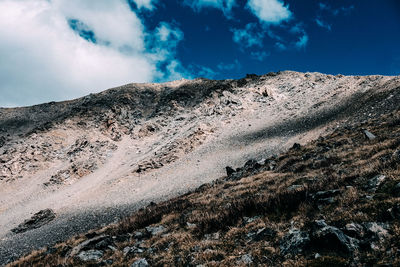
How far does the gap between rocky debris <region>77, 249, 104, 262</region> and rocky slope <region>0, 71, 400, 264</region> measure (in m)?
8.75

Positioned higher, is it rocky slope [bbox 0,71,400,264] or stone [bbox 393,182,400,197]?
rocky slope [bbox 0,71,400,264]

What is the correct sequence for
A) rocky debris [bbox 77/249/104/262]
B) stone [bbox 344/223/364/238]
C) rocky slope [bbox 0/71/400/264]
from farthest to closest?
rocky slope [bbox 0/71/400/264] < rocky debris [bbox 77/249/104/262] < stone [bbox 344/223/364/238]

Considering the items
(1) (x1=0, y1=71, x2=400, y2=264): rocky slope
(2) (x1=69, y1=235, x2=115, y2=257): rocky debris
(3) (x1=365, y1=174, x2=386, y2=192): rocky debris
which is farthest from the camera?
(1) (x1=0, y1=71, x2=400, y2=264): rocky slope

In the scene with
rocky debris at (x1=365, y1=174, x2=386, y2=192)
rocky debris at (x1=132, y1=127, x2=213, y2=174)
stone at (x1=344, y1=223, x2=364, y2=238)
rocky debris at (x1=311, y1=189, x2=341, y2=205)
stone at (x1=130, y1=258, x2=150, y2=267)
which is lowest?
stone at (x1=130, y1=258, x2=150, y2=267)

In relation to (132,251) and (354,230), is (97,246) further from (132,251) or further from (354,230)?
(354,230)

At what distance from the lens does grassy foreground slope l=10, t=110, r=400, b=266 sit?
479 cm

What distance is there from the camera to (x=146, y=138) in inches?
2084

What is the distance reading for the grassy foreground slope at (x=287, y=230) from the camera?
4.79 metres

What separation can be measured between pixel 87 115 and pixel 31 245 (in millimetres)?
48814

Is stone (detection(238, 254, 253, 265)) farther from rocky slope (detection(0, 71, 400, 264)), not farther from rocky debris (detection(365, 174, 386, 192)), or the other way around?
rocky slope (detection(0, 71, 400, 264))

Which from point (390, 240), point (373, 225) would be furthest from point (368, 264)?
point (373, 225)

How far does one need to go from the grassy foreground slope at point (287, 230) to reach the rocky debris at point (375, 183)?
0.04 meters

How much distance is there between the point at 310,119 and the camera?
30734 mm

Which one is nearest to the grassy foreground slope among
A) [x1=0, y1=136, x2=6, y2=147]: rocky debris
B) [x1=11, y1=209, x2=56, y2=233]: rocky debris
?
[x1=11, y1=209, x2=56, y2=233]: rocky debris
